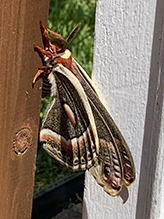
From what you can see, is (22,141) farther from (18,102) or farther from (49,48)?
(49,48)

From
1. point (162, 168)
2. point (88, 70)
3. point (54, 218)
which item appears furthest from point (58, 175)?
point (162, 168)

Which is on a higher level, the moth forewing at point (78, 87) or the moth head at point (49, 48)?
the moth head at point (49, 48)

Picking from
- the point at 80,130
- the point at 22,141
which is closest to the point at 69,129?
the point at 80,130

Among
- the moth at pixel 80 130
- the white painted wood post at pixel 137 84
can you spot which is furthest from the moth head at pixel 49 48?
the white painted wood post at pixel 137 84

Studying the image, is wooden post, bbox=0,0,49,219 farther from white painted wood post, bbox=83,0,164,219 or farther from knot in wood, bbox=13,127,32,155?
white painted wood post, bbox=83,0,164,219

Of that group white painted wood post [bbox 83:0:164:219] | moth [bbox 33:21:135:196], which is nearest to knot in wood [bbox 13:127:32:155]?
moth [bbox 33:21:135:196]

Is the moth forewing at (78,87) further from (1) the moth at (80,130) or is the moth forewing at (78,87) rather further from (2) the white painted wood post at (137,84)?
(2) the white painted wood post at (137,84)
